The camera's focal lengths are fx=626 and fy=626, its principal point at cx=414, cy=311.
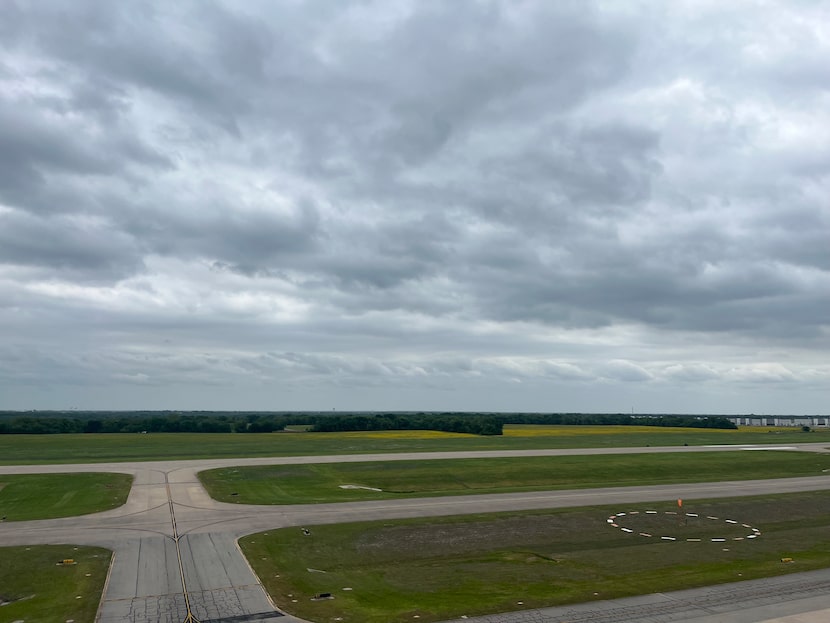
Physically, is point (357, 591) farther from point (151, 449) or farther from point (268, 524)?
point (151, 449)

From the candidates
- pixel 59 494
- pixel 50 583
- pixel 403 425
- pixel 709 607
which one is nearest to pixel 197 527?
pixel 50 583

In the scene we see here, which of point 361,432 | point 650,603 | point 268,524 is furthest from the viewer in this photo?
point 361,432

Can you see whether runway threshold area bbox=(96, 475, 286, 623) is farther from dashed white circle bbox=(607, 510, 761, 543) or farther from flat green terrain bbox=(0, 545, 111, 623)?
dashed white circle bbox=(607, 510, 761, 543)

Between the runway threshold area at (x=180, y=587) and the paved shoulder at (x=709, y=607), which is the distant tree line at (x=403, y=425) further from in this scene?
the paved shoulder at (x=709, y=607)

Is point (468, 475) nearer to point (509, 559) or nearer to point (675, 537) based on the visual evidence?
point (675, 537)

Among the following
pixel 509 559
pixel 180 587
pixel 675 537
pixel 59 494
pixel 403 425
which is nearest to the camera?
pixel 180 587

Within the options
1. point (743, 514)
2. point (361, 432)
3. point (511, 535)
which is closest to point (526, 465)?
point (743, 514)
